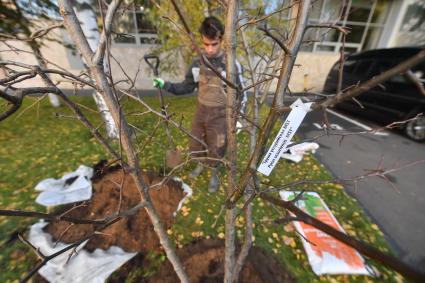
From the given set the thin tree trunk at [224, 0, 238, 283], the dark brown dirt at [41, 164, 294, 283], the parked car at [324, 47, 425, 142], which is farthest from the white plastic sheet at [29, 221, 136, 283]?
the parked car at [324, 47, 425, 142]

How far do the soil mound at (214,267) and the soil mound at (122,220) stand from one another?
1.04 ft

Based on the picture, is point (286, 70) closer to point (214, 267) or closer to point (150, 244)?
point (214, 267)

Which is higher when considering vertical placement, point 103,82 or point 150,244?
point 103,82

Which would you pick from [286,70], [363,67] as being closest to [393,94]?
[363,67]

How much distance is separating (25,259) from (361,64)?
8.13 metres

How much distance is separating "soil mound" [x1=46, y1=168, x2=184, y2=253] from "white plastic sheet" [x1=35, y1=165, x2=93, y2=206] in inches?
4.5

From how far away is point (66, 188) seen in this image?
2.92 meters

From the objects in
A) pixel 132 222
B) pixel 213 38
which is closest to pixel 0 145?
pixel 132 222

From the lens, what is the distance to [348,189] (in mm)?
3547

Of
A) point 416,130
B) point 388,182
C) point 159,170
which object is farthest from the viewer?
point 416,130

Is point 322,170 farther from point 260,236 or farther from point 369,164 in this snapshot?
point 260,236

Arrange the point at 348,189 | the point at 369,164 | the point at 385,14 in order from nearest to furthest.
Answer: the point at 348,189, the point at 369,164, the point at 385,14

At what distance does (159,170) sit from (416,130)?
598 cm

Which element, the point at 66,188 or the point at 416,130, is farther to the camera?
the point at 416,130
